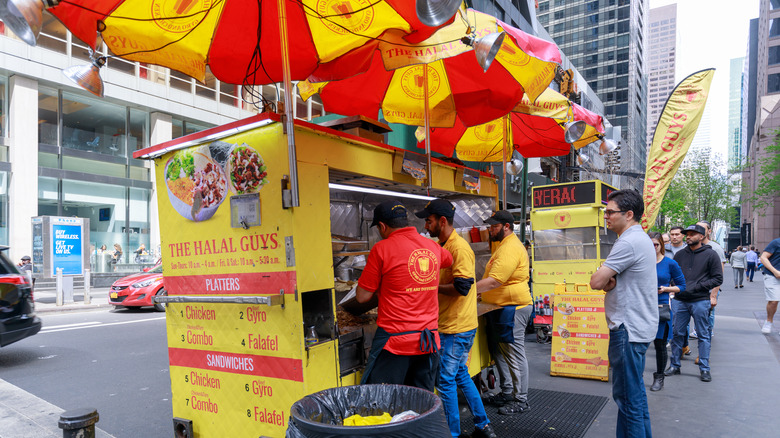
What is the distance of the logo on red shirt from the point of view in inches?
142

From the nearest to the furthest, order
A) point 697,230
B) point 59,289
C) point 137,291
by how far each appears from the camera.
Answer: point 697,230 < point 137,291 < point 59,289

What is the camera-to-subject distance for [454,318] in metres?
4.35

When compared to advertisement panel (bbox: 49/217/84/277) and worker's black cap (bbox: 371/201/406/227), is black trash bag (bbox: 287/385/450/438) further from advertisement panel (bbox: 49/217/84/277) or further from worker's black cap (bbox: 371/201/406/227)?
advertisement panel (bbox: 49/217/84/277)

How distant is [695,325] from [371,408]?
19.7 ft

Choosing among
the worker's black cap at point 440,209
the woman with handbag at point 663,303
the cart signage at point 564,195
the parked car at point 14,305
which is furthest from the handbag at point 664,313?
the parked car at point 14,305

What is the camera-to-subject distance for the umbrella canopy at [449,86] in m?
5.19

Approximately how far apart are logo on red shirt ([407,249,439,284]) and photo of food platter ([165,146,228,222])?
1520 millimetres

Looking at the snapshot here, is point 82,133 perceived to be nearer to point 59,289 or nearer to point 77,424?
point 59,289

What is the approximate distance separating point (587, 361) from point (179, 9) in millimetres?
6351

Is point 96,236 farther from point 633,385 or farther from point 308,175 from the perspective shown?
point 633,385

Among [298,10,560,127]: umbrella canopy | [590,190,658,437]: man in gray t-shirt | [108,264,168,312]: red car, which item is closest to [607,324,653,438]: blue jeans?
[590,190,658,437]: man in gray t-shirt

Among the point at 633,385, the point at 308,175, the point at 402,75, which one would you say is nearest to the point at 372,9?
the point at 308,175

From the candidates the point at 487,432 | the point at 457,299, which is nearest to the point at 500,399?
the point at 487,432

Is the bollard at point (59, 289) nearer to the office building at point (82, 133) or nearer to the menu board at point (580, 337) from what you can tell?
the office building at point (82, 133)
